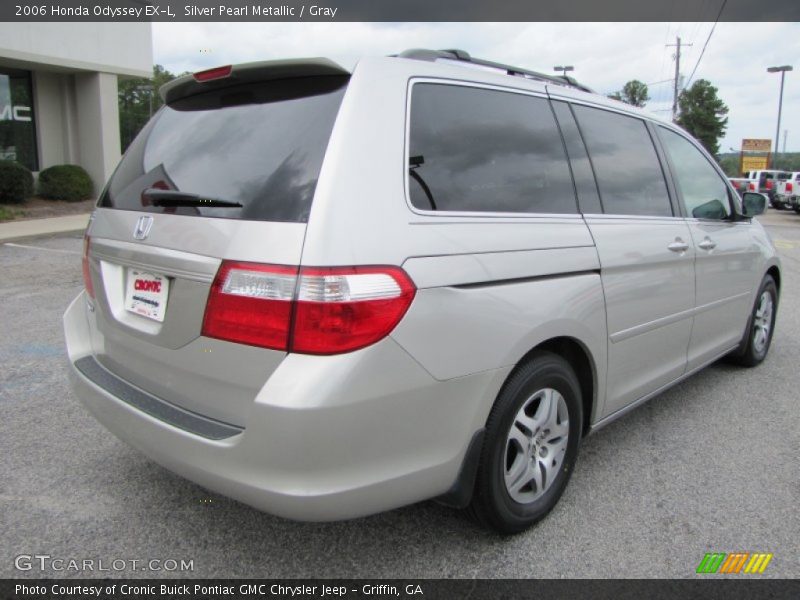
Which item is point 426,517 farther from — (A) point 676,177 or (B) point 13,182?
(B) point 13,182

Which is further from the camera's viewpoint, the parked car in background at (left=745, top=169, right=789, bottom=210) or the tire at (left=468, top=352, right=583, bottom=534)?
the parked car in background at (left=745, top=169, right=789, bottom=210)

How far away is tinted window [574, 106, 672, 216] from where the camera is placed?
9.84ft

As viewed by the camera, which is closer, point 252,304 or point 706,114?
point 252,304

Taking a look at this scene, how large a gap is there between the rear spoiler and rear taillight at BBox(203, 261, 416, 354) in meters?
0.74

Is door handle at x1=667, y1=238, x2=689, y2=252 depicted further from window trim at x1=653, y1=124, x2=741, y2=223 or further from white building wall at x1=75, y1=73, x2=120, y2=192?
white building wall at x1=75, y1=73, x2=120, y2=192

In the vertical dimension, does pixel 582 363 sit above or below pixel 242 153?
below

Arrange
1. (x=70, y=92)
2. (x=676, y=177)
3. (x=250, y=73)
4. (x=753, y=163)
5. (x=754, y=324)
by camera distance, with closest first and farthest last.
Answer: (x=250, y=73) < (x=676, y=177) < (x=754, y=324) < (x=70, y=92) < (x=753, y=163)

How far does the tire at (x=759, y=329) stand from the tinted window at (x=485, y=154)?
9.11 feet

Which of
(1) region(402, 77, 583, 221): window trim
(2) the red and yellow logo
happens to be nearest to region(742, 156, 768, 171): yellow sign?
(1) region(402, 77, 583, 221): window trim

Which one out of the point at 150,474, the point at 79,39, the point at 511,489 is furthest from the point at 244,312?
the point at 79,39

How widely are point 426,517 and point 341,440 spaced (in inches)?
40.1

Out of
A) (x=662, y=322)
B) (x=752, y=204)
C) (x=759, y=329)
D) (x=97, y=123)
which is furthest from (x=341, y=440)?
(x=97, y=123)

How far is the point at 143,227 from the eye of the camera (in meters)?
2.27

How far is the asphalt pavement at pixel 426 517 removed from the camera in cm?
238
